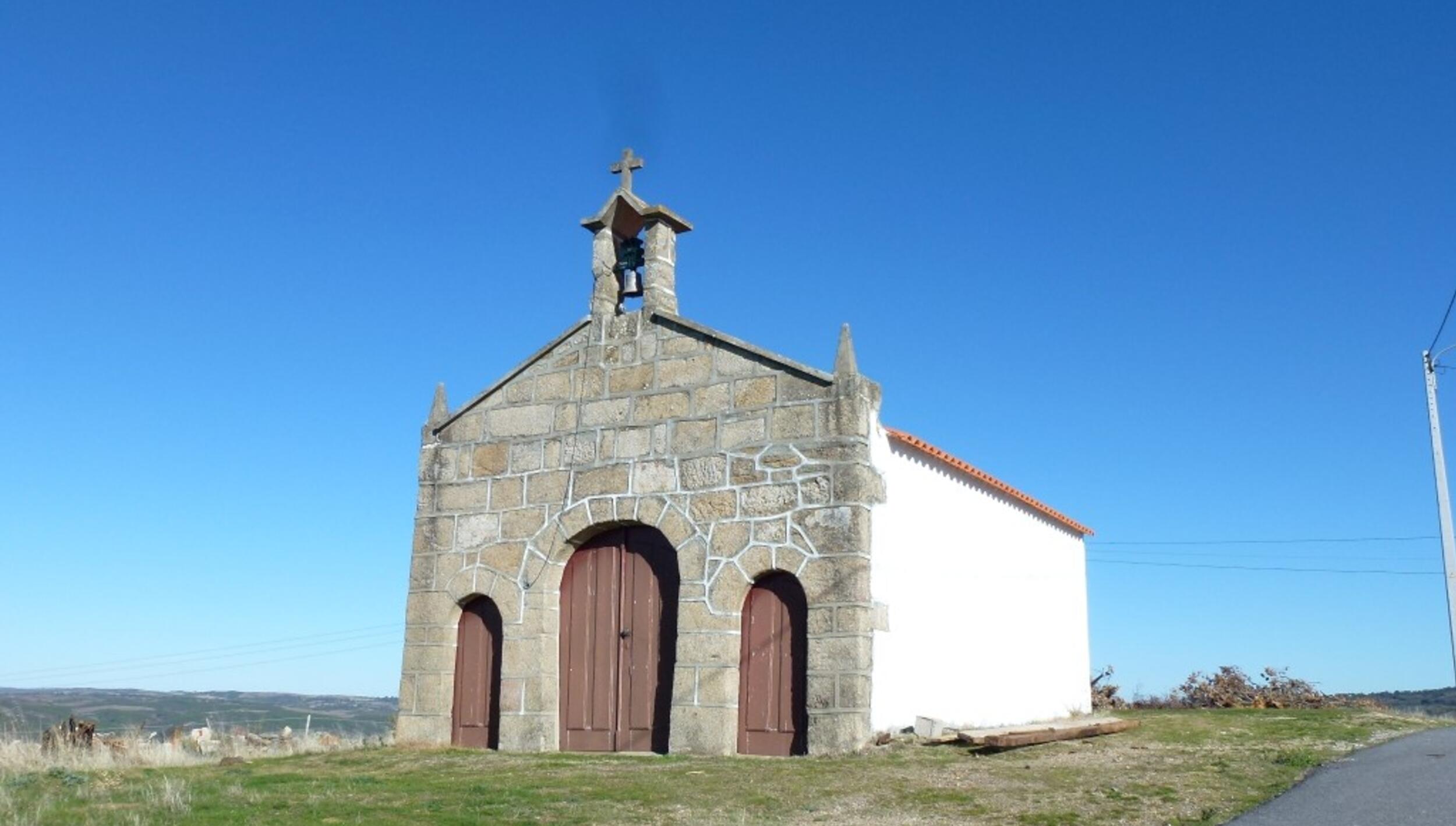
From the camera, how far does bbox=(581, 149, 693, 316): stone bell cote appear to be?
53.0 feet

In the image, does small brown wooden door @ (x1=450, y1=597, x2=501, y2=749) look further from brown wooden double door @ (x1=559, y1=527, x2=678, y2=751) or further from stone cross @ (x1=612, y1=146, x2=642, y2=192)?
stone cross @ (x1=612, y1=146, x2=642, y2=192)

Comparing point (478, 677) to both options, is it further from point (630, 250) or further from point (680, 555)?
point (630, 250)

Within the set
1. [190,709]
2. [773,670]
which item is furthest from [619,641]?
[190,709]

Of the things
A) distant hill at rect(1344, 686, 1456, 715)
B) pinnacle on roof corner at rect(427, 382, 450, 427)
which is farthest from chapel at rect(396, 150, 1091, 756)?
distant hill at rect(1344, 686, 1456, 715)

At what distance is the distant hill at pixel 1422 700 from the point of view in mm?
22828

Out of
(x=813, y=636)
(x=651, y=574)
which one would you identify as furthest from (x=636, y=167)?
(x=813, y=636)

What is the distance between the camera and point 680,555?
14.7 metres

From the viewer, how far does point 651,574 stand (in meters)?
15.1

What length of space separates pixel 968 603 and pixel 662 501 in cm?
435

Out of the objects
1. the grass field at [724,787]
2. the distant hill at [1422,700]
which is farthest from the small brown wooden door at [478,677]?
the distant hill at [1422,700]

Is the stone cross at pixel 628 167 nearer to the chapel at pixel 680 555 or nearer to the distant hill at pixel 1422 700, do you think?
the chapel at pixel 680 555

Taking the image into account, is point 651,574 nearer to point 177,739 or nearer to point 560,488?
point 560,488

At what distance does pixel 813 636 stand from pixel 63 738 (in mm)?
10090

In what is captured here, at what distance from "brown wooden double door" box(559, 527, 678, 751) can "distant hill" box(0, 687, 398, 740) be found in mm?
11838
